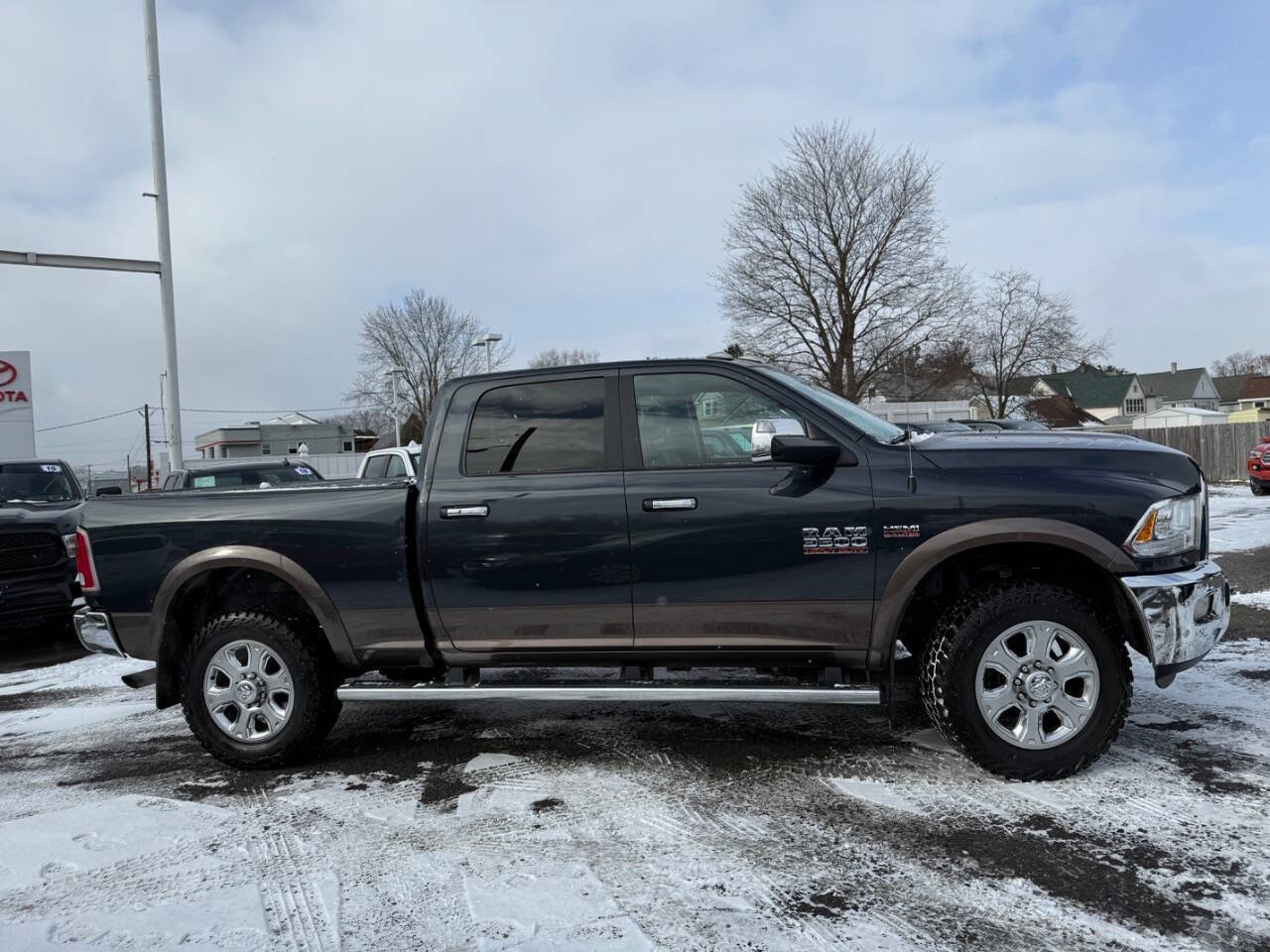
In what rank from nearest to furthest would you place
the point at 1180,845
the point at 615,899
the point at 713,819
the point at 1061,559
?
the point at 615,899 → the point at 1180,845 → the point at 713,819 → the point at 1061,559

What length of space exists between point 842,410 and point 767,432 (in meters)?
0.47

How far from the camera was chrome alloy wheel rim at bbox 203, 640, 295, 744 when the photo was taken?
4.34 metres

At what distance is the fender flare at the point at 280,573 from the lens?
4.32 metres

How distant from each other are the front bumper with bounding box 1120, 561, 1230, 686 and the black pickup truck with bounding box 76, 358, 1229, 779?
0.01m

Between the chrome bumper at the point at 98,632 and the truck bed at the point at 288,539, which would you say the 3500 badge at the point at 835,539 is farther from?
the chrome bumper at the point at 98,632

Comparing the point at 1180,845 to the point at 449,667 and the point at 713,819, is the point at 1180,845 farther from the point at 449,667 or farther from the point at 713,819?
the point at 449,667

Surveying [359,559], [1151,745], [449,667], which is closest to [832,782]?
[1151,745]

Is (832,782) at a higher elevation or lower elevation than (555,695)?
lower

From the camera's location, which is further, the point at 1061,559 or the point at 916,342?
the point at 916,342

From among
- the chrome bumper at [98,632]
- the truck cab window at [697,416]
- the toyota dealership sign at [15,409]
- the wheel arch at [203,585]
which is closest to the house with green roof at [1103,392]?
the toyota dealership sign at [15,409]

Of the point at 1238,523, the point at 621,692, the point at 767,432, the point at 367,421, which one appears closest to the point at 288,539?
the point at 621,692

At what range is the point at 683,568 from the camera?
13.1 ft

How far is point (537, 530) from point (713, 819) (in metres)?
1.48

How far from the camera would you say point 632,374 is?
169 inches
